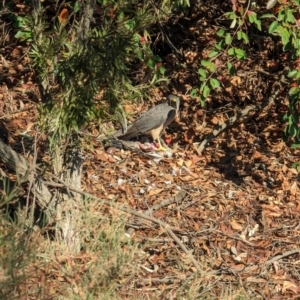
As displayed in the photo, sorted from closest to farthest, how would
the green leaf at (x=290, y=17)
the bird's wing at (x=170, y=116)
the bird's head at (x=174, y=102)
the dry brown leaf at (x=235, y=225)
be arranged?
the green leaf at (x=290, y=17) < the dry brown leaf at (x=235, y=225) < the bird's wing at (x=170, y=116) < the bird's head at (x=174, y=102)

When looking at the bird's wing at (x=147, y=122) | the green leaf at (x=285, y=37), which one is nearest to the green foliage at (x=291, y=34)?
the green leaf at (x=285, y=37)

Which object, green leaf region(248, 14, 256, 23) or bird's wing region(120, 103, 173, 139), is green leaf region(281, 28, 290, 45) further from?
bird's wing region(120, 103, 173, 139)

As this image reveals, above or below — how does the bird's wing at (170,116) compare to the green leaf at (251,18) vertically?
below

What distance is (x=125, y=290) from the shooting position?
5324mm

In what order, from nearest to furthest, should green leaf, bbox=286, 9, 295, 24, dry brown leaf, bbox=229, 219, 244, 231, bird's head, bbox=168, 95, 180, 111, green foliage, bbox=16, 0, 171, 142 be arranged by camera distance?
1. green foliage, bbox=16, 0, 171, 142
2. green leaf, bbox=286, 9, 295, 24
3. dry brown leaf, bbox=229, 219, 244, 231
4. bird's head, bbox=168, 95, 180, 111

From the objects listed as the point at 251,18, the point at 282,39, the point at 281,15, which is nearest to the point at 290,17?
A: the point at 281,15

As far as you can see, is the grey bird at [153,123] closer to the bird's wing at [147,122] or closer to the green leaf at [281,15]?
the bird's wing at [147,122]

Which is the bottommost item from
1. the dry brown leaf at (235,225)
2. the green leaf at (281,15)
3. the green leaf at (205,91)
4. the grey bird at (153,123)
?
the dry brown leaf at (235,225)

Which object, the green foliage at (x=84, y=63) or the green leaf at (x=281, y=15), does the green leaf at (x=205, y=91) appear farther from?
the green foliage at (x=84, y=63)

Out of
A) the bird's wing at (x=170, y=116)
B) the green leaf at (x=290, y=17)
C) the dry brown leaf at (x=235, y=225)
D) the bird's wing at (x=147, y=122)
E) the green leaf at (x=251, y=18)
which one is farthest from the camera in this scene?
the bird's wing at (x=170, y=116)

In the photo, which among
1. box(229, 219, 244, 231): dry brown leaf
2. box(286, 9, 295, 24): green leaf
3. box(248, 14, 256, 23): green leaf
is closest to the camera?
box(286, 9, 295, 24): green leaf

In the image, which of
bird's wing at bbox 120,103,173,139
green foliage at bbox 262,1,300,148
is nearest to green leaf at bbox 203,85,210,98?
green foliage at bbox 262,1,300,148

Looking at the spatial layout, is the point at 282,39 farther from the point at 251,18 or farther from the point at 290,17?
the point at 251,18

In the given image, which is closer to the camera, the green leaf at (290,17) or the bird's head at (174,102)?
the green leaf at (290,17)
